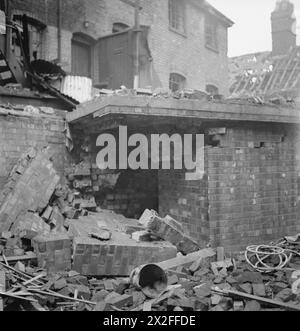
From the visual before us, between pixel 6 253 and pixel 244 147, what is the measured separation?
404 centimetres

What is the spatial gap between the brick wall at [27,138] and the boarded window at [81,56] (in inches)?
244

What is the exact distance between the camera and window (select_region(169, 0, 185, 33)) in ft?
52.4

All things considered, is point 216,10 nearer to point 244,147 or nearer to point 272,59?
point 272,59

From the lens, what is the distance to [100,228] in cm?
598

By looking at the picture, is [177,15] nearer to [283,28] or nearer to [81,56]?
[81,56]

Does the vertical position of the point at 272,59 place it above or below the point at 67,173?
above

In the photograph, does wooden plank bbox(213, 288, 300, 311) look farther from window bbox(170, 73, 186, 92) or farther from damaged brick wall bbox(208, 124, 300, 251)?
window bbox(170, 73, 186, 92)

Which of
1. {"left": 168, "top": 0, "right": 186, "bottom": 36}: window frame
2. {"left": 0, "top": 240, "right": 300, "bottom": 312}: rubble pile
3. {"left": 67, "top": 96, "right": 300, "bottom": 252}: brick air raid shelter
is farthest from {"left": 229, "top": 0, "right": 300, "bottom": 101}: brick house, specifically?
{"left": 0, "top": 240, "right": 300, "bottom": 312}: rubble pile

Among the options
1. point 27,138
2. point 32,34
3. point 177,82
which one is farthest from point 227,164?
point 177,82

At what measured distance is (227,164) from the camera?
6023 millimetres

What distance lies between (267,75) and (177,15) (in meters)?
6.92

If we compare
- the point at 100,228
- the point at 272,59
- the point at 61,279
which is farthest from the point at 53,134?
the point at 272,59

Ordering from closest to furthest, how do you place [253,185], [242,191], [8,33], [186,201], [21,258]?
[21,258] < [242,191] < [253,185] < [186,201] < [8,33]

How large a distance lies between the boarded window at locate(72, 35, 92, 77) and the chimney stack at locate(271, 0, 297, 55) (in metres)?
11.9
